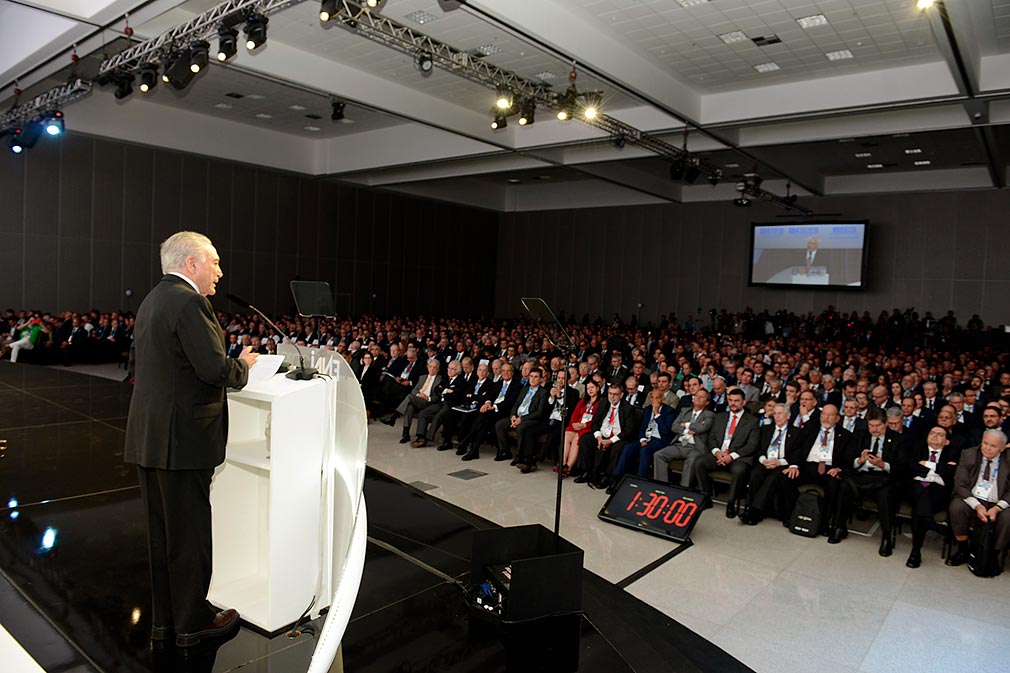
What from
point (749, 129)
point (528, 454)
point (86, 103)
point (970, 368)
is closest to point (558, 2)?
point (528, 454)

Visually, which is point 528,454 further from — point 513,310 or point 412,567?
point 513,310

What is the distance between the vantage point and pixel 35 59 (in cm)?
947

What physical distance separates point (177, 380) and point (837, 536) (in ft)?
17.5

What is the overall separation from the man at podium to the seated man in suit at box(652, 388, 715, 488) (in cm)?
497

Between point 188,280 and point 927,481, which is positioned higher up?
point 188,280

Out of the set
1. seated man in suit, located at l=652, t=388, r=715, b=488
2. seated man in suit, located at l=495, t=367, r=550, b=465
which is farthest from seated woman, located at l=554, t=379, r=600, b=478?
seated man in suit, located at l=652, t=388, r=715, b=488

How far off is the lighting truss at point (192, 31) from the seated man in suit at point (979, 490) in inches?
293

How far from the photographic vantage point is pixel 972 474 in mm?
5375

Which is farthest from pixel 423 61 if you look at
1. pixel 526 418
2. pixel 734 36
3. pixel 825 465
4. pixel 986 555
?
pixel 986 555

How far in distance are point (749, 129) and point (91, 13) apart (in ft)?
36.5

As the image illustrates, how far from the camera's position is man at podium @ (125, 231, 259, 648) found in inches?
97.0

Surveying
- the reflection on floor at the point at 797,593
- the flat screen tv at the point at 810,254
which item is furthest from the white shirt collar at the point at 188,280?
the flat screen tv at the point at 810,254

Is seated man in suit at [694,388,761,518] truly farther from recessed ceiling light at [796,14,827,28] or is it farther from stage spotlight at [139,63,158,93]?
stage spotlight at [139,63,158,93]

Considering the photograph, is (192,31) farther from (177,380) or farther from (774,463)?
(774,463)
